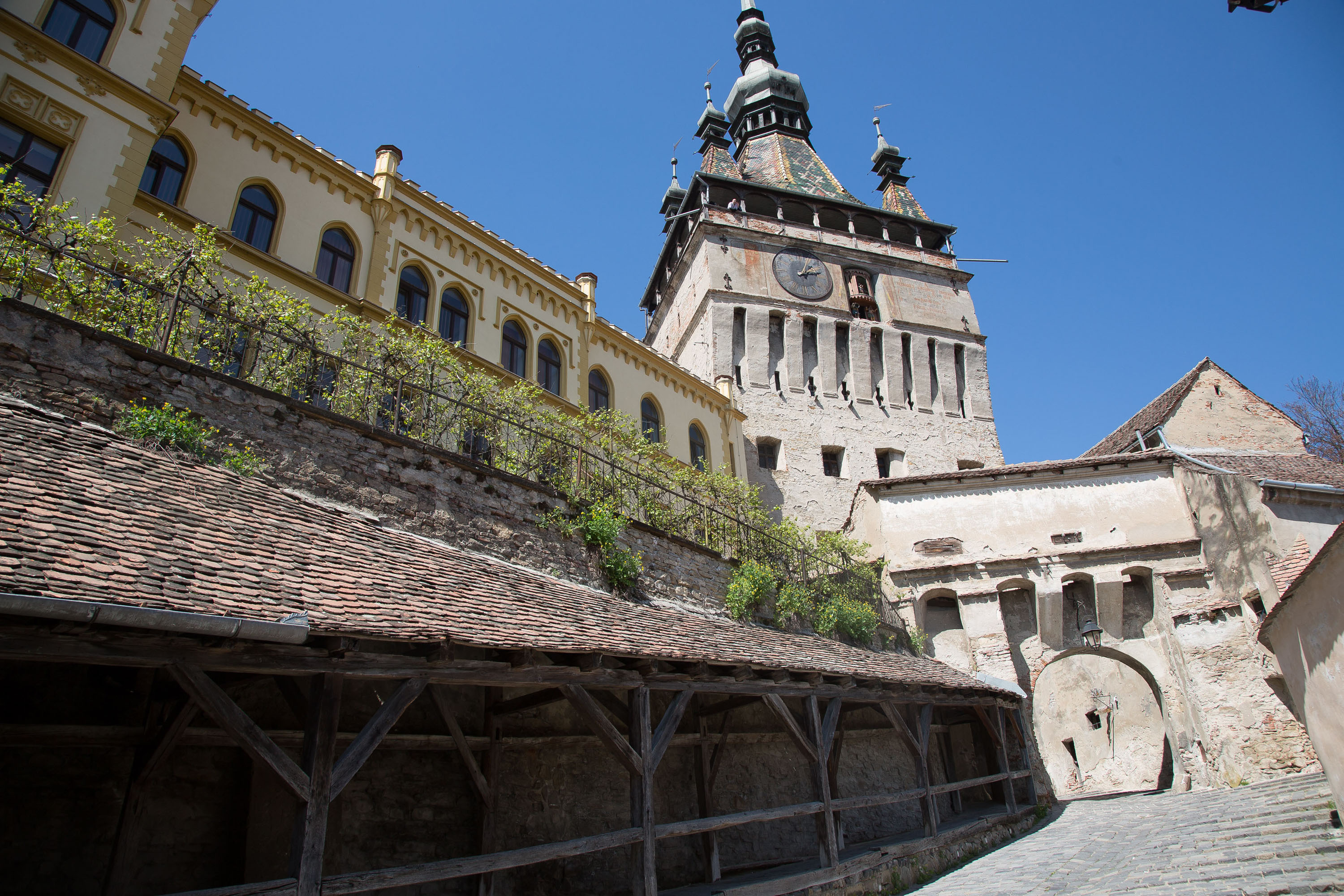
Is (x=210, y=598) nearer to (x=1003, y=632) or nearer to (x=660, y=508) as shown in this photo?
(x=660, y=508)

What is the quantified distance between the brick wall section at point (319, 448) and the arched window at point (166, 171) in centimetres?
573

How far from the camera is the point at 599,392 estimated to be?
61.4 feet

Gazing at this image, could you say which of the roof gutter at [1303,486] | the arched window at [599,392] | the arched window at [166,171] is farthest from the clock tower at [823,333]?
the arched window at [166,171]

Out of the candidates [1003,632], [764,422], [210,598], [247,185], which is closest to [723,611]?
[1003,632]

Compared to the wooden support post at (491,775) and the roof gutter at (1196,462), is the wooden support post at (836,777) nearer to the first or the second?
the wooden support post at (491,775)

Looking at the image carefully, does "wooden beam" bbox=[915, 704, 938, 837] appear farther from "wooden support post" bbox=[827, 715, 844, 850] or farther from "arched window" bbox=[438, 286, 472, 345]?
"arched window" bbox=[438, 286, 472, 345]

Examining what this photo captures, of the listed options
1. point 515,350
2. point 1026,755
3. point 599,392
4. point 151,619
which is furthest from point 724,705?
point 599,392

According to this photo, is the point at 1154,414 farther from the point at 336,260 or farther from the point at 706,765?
A: the point at 336,260

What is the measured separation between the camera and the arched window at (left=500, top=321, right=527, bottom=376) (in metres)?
16.4

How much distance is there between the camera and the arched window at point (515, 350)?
1644 centimetres

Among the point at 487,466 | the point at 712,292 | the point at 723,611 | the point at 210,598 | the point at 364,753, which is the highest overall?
the point at 712,292

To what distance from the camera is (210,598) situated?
15.3ft

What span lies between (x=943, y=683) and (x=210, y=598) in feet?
32.4

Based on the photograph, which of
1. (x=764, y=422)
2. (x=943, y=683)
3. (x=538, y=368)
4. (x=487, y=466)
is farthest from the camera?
(x=764, y=422)
